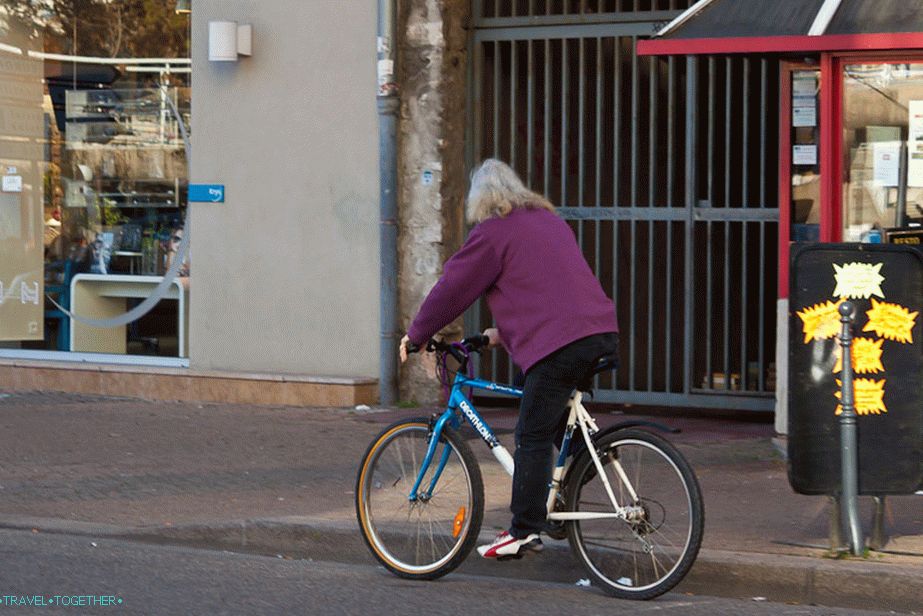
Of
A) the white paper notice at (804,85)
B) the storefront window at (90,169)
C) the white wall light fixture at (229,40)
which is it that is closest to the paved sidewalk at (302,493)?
the storefront window at (90,169)

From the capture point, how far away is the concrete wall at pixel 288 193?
11688mm

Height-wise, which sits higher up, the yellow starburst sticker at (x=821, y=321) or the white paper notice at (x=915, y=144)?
the white paper notice at (x=915, y=144)

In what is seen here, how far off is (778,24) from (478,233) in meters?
3.05

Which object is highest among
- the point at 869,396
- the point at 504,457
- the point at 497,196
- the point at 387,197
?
the point at 387,197

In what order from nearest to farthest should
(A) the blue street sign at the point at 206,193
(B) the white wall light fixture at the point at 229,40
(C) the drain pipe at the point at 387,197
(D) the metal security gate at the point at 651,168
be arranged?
1. (D) the metal security gate at the point at 651,168
2. (C) the drain pipe at the point at 387,197
3. (B) the white wall light fixture at the point at 229,40
4. (A) the blue street sign at the point at 206,193

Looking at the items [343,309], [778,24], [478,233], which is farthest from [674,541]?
[343,309]

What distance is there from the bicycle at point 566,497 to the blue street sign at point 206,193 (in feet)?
18.9

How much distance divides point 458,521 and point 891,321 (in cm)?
203

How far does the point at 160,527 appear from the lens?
25.0 ft

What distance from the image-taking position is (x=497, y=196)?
6371 mm

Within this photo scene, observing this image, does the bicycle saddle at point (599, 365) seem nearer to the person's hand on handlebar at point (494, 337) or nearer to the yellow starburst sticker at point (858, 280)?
the person's hand on handlebar at point (494, 337)

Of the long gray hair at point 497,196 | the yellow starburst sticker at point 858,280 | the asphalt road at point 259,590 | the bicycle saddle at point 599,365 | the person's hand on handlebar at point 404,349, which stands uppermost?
the long gray hair at point 497,196

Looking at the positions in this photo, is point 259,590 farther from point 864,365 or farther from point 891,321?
point 891,321

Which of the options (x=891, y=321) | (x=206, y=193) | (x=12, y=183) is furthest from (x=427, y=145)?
(x=891, y=321)
